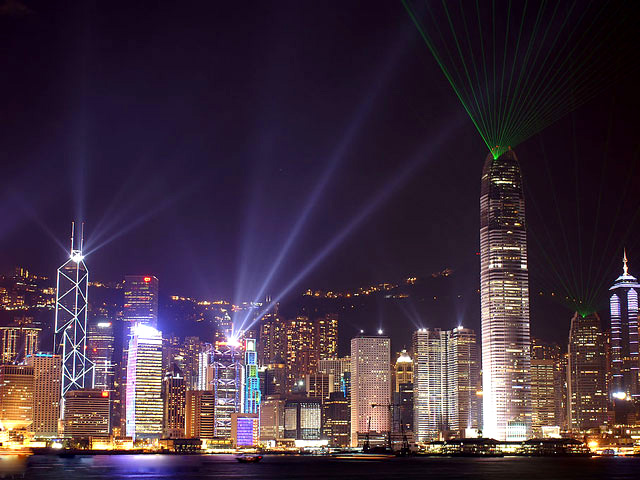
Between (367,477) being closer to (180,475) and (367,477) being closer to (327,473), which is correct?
(327,473)

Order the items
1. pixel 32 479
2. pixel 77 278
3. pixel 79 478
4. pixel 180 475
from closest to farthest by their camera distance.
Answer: pixel 32 479 < pixel 79 478 < pixel 180 475 < pixel 77 278

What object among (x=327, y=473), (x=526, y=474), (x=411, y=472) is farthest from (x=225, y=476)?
(x=526, y=474)

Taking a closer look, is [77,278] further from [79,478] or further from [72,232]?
[79,478]

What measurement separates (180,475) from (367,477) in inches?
904

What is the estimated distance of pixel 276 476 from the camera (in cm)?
12269

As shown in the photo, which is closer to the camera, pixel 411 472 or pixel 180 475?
pixel 180 475

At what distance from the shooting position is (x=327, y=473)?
129 m

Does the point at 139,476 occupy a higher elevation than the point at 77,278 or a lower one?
lower

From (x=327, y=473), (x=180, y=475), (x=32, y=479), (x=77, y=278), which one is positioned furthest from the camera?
(x=77, y=278)

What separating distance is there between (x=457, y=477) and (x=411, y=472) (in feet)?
49.8

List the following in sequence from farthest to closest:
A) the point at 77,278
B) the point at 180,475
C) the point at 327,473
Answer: the point at 77,278 < the point at 327,473 < the point at 180,475

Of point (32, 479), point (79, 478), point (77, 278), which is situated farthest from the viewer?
point (77, 278)

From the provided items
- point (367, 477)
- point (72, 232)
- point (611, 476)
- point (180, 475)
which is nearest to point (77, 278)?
point (72, 232)

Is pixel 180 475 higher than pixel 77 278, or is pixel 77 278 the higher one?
pixel 77 278
